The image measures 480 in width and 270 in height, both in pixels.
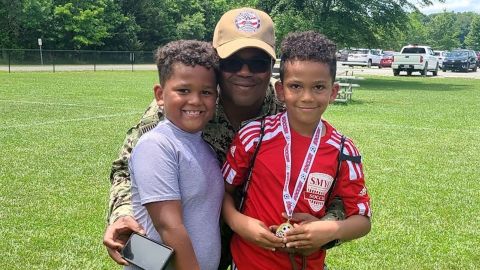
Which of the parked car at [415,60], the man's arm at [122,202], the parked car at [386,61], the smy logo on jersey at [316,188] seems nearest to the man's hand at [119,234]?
the man's arm at [122,202]

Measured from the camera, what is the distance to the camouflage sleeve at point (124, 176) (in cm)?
240

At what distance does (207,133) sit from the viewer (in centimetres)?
256

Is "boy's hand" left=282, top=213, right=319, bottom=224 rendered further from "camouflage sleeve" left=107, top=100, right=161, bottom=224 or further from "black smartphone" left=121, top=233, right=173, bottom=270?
"camouflage sleeve" left=107, top=100, right=161, bottom=224

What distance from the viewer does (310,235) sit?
81.3 inches

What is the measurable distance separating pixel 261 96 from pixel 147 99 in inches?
643

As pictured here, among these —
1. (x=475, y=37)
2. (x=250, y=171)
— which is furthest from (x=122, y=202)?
(x=475, y=37)

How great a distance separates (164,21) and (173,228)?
5892cm

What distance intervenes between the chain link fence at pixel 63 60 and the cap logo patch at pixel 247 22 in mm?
34003

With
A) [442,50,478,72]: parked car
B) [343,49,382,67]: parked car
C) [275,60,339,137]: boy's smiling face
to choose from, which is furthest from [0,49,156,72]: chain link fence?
[275,60,339,137]: boy's smiling face

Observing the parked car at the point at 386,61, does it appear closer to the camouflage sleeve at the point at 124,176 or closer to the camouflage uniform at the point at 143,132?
the camouflage uniform at the point at 143,132

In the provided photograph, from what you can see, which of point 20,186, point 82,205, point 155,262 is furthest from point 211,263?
point 20,186

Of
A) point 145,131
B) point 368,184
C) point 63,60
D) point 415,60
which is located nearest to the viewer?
point 145,131

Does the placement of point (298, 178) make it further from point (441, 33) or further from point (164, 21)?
point (441, 33)

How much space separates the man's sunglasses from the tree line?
23.0 meters
